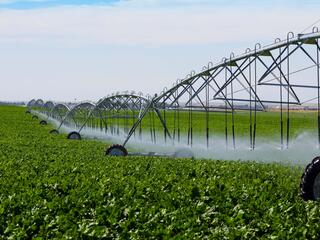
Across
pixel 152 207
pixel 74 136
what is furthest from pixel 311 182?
pixel 74 136

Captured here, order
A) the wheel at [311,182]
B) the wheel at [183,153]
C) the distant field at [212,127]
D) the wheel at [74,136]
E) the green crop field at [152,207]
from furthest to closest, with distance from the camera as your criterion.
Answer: the distant field at [212,127], the wheel at [74,136], the wheel at [183,153], the wheel at [311,182], the green crop field at [152,207]

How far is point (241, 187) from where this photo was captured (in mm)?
12820

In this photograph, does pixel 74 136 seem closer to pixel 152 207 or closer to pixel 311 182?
pixel 311 182

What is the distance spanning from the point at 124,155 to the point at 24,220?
15792mm

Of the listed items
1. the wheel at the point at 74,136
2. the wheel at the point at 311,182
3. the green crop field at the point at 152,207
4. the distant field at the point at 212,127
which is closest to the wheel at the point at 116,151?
the distant field at the point at 212,127

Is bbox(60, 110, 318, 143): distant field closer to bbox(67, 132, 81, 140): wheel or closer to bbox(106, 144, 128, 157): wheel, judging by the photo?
bbox(67, 132, 81, 140): wheel

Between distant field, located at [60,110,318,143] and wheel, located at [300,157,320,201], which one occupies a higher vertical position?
wheel, located at [300,157,320,201]

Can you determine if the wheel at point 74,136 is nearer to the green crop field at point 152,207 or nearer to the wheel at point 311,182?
the green crop field at point 152,207

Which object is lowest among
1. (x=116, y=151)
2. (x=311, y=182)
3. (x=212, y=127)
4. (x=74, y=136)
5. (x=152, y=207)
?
(x=212, y=127)

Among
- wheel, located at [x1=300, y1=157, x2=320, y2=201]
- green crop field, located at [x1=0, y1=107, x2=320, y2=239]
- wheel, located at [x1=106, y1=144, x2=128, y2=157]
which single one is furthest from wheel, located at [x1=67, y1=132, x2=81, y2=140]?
wheel, located at [x1=300, y1=157, x2=320, y2=201]

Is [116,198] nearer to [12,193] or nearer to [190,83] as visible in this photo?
[12,193]

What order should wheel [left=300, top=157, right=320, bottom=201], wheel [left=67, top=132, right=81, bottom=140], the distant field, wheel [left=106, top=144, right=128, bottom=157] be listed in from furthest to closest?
the distant field, wheel [left=67, top=132, right=81, bottom=140], wheel [left=106, top=144, right=128, bottom=157], wheel [left=300, top=157, right=320, bottom=201]

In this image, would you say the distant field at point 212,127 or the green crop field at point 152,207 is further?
the distant field at point 212,127

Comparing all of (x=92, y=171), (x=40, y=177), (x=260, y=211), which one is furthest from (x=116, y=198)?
(x=92, y=171)
